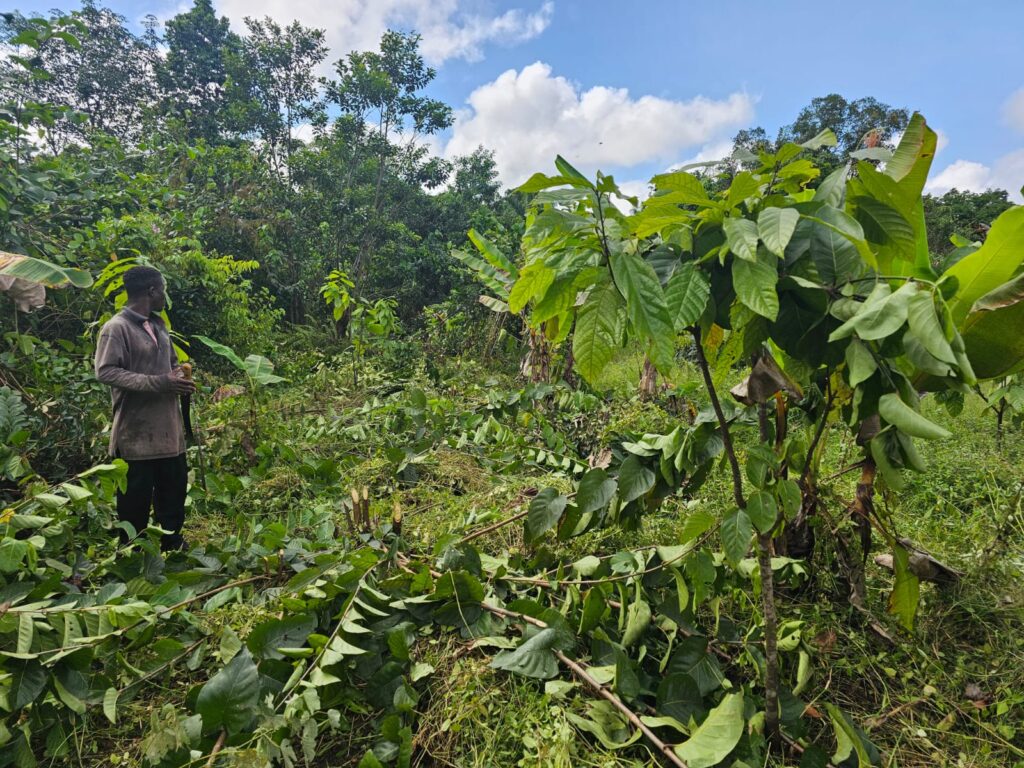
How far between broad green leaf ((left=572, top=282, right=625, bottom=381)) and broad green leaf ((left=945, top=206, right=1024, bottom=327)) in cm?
Result: 45

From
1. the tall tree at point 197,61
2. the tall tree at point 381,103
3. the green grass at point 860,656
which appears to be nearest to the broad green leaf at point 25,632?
the green grass at point 860,656

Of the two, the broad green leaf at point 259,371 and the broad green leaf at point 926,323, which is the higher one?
the broad green leaf at point 926,323

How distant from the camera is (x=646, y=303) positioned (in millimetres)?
725

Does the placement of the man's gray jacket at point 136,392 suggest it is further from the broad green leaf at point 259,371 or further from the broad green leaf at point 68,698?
the broad green leaf at point 68,698

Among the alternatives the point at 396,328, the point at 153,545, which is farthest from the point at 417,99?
the point at 153,545

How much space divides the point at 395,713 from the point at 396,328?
468 centimetres

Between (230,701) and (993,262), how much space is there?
5.12 ft

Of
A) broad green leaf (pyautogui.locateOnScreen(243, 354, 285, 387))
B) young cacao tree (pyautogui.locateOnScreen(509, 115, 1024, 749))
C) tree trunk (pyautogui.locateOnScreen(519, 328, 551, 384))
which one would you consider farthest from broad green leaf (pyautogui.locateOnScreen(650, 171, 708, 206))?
tree trunk (pyautogui.locateOnScreen(519, 328, 551, 384))

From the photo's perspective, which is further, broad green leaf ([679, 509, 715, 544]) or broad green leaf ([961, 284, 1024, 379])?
broad green leaf ([679, 509, 715, 544])

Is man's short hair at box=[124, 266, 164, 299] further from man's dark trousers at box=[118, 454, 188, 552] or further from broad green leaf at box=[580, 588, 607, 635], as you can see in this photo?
broad green leaf at box=[580, 588, 607, 635]

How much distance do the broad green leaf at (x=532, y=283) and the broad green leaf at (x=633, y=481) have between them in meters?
0.64

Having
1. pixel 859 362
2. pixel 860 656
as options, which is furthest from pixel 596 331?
pixel 860 656

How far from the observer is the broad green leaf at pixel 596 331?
0.75 m

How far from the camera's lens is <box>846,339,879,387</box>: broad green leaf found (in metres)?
0.66
